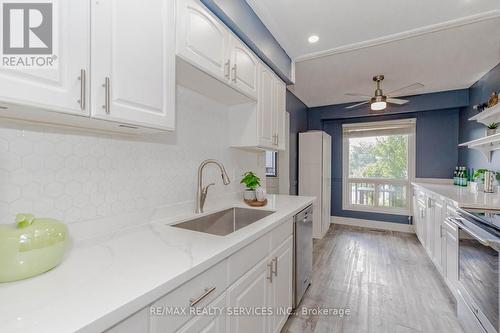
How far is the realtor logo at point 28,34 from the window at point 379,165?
16.0 ft

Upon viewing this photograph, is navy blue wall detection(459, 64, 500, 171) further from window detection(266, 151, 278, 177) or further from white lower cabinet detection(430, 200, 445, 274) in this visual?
window detection(266, 151, 278, 177)

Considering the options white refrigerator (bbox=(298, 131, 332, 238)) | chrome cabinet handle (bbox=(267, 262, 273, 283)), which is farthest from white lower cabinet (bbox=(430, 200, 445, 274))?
chrome cabinet handle (bbox=(267, 262, 273, 283))

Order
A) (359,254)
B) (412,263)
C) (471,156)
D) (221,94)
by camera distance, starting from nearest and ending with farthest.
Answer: (221,94) < (412,263) < (359,254) < (471,156)

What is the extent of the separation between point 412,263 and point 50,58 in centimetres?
381

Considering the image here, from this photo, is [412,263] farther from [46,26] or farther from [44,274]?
[46,26]

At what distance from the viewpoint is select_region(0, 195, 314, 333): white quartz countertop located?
52 cm

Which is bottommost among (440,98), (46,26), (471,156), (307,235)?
(307,235)

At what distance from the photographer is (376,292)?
88.4 inches

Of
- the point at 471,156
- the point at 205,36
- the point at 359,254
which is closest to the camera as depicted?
the point at 205,36

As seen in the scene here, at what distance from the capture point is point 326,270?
2711 millimetres

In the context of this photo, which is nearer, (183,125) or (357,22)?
(183,125)

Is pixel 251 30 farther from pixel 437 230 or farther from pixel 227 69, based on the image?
pixel 437 230

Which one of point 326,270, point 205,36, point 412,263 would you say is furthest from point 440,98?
point 205,36

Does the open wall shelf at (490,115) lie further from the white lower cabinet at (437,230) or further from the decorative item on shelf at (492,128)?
the white lower cabinet at (437,230)
